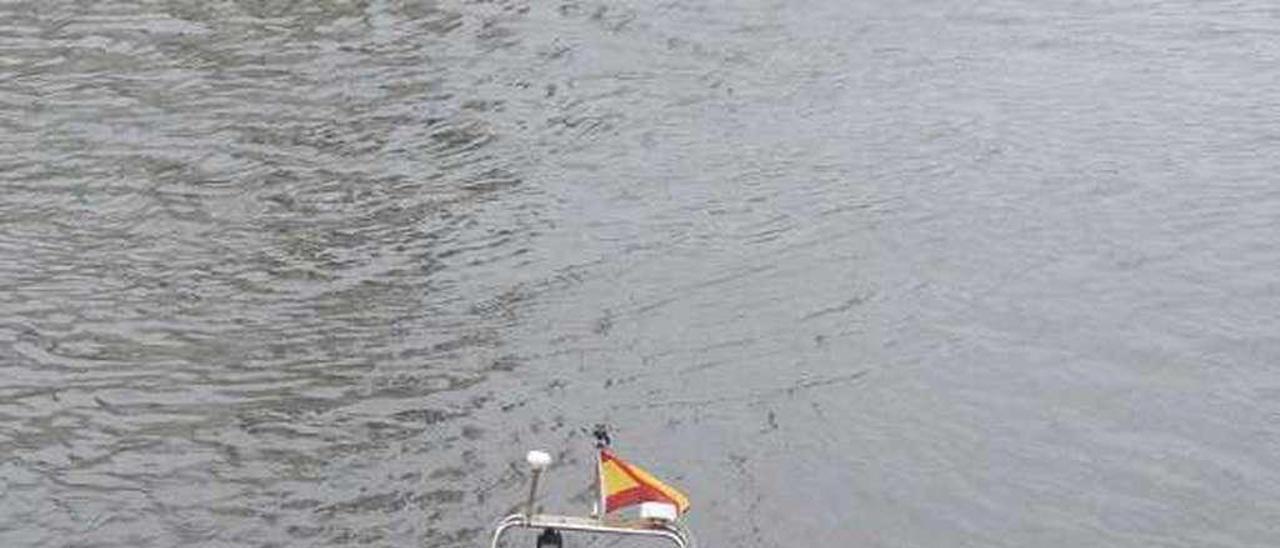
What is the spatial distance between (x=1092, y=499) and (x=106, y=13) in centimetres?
2173

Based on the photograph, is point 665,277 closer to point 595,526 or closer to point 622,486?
point 622,486

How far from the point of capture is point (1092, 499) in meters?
15.6

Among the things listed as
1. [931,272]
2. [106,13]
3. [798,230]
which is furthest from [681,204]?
[106,13]

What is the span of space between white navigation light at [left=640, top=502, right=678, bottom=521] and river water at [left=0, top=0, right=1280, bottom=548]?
13.8 ft

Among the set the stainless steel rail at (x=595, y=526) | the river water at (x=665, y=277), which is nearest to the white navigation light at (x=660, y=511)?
the stainless steel rail at (x=595, y=526)

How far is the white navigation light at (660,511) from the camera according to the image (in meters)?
10.9

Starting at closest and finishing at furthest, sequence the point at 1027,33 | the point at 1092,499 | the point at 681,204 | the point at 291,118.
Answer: the point at 1092,499
the point at 681,204
the point at 291,118
the point at 1027,33

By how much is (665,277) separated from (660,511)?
9.07 m

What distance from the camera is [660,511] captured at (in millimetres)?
10875

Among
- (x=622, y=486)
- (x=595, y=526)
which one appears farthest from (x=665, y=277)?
(x=595, y=526)

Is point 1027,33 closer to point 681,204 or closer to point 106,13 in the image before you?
point 681,204

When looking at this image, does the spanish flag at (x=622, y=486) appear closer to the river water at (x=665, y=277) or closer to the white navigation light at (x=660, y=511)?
Answer: the white navigation light at (x=660, y=511)

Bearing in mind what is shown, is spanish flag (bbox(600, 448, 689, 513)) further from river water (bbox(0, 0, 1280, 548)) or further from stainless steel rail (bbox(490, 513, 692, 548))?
river water (bbox(0, 0, 1280, 548))

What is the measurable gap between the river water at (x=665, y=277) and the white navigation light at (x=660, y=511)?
13.8 ft
